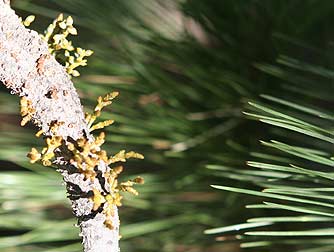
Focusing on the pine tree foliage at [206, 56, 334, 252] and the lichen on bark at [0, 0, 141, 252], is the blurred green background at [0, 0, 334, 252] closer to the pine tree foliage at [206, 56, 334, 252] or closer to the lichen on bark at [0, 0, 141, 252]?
the pine tree foliage at [206, 56, 334, 252]

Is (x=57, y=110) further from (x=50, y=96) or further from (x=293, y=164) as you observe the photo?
(x=293, y=164)

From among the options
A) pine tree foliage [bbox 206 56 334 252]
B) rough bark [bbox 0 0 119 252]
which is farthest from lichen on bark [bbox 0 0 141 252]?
pine tree foliage [bbox 206 56 334 252]

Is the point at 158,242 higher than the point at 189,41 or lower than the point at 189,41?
lower

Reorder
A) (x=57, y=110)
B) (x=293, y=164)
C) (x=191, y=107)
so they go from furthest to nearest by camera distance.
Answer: (x=191, y=107) < (x=293, y=164) < (x=57, y=110)

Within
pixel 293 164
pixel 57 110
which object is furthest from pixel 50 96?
pixel 293 164

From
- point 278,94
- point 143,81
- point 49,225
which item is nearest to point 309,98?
point 278,94

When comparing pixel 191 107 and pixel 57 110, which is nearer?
pixel 57 110

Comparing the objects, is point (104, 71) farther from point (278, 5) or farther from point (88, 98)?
point (278, 5)

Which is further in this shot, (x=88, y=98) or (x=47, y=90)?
(x=88, y=98)

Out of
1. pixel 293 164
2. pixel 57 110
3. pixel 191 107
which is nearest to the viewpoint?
pixel 57 110

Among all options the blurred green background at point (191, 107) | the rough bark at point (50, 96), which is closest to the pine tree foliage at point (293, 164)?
the blurred green background at point (191, 107)
